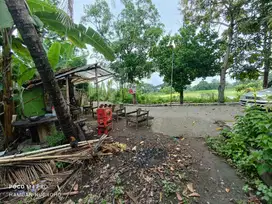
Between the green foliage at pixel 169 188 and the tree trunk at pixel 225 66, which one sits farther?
the tree trunk at pixel 225 66

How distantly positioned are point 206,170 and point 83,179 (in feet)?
7.94

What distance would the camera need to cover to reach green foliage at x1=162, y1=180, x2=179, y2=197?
88.1 inches

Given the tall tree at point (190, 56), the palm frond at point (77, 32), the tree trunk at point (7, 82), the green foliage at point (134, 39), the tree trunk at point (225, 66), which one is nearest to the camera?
the tree trunk at point (7, 82)

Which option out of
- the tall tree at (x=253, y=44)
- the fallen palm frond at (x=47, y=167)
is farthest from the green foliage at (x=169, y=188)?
the tall tree at (x=253, y=44)

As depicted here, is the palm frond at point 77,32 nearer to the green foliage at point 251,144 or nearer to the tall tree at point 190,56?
the green foliage at point 251,144

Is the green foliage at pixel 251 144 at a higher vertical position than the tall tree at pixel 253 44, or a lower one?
lower

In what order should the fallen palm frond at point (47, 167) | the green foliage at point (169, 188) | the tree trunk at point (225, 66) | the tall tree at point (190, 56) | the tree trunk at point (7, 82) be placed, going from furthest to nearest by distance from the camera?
the tree trunk at point (225, 66)
the tall tree at point (190, 56)
the tree trunk at point (7, 82)
the fallen palm frond at point (47, 167)
the green foliage at point (169, 188)

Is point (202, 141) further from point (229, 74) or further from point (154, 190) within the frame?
point (229, 74)

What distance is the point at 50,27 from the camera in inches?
154

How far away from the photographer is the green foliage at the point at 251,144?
6.91 ft

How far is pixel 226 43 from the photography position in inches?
378

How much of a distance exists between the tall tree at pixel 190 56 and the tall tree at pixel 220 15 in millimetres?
696

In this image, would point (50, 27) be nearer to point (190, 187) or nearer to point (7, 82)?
point (7, 82)

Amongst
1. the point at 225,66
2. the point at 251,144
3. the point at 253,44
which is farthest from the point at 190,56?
the point at 251,144
